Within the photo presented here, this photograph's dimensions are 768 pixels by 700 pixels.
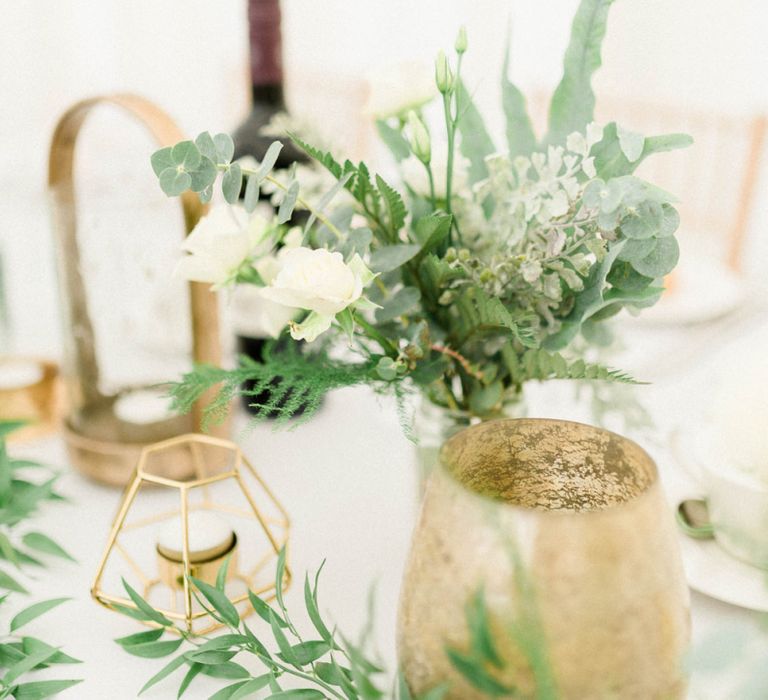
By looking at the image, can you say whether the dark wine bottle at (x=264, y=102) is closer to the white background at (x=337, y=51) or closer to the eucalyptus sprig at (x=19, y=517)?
the eucalyptus sprig at (x=19, y=517)

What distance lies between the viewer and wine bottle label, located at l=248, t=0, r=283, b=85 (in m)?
0.74

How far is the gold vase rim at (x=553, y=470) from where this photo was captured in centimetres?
41

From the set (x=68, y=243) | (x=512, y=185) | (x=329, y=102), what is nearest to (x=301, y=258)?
(x=512, y=185)

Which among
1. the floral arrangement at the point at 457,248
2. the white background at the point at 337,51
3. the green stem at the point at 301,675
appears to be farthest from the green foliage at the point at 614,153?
the white background at the point at 337,51

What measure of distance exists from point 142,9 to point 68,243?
243 centimetres

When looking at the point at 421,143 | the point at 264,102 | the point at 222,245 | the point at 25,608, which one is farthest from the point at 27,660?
the point at 264,102

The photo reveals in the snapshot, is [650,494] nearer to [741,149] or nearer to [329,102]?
[329,102]

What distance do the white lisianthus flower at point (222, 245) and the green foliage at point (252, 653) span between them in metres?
0.18

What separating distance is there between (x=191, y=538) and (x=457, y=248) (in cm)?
25

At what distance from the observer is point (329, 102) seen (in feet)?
6.85

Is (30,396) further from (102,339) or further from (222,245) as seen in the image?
(222,245)

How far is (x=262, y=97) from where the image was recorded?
799mm

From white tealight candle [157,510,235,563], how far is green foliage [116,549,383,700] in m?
0.05

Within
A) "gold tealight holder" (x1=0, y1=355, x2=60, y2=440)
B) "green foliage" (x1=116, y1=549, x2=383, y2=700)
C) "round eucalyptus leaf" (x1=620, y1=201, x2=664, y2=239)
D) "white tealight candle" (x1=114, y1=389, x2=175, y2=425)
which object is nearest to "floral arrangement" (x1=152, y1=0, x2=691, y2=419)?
"round eucalyptus leaf" (x1=620, y1=201, x2=664, y2=239)
